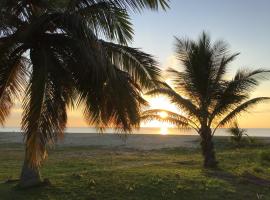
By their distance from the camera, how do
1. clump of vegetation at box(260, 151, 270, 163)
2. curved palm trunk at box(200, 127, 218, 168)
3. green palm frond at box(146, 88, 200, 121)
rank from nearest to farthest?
green palm frond at box(146, 88, 200, 121) → curved palm trunk at box(200, 127, 218, 168) → clump of vegetation at box(260, 151, 270, 163)

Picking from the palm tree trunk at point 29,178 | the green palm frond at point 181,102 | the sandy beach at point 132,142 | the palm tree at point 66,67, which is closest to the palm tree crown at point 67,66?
Result: the palm tree at point 66,67

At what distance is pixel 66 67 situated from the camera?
482 inches

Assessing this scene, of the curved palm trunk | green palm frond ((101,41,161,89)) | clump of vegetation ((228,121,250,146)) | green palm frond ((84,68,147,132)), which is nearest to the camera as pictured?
green palm frond ((84,68,147,132))

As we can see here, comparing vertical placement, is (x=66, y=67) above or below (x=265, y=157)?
above

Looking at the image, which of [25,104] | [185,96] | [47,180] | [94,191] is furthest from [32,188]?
[185,96]

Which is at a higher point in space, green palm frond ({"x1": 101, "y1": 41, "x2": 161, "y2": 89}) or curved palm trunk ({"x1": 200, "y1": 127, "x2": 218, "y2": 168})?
green palm frond ({"x1": 101, "y1": 41, "x2": 161, "y2": 89})

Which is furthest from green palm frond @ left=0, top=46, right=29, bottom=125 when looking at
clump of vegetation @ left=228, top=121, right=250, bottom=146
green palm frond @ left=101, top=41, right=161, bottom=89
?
clump of vegetation @ left=228, top=121, right=250, bottom=146

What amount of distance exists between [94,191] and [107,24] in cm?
480

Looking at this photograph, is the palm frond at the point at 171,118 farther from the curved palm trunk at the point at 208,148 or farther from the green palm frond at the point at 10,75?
the green palm frond at the point at 10,75

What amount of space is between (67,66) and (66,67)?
0.13ft

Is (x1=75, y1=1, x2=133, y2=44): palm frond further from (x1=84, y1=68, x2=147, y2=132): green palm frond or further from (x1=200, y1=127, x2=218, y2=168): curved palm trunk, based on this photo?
(x1=200, y1=127, x2=218, y2=168): curved palm trunk

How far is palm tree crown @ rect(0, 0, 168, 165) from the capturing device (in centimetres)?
1112

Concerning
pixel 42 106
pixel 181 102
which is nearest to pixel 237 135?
pixel 181 102

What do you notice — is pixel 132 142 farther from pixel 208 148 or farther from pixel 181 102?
pixel 181 102
